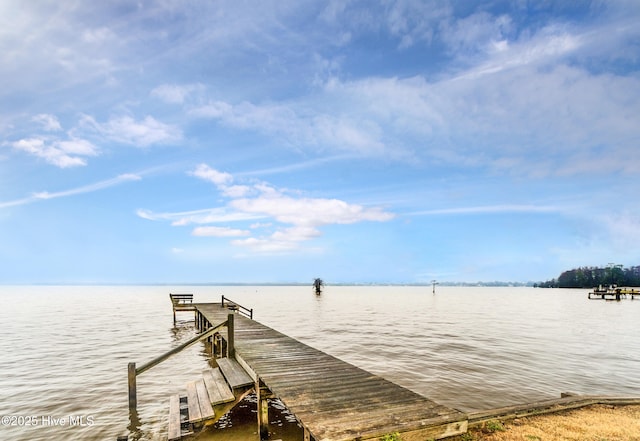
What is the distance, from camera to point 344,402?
6695 millimetres

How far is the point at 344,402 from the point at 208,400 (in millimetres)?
3975

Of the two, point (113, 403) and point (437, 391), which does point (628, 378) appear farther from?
point (113, 403)

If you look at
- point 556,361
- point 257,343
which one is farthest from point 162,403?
point 556,361

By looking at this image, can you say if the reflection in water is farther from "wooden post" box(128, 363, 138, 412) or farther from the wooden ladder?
the wooden ladder

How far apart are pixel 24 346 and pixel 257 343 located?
19400 millimetres

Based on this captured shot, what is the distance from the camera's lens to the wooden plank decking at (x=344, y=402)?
220 inches

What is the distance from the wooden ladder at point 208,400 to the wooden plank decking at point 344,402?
48cm

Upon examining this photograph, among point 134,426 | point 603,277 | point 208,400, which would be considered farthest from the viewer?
point 603,277

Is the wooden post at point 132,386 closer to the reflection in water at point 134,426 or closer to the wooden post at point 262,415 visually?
the reflection in water at point 134,426

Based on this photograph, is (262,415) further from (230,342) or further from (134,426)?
(134,426)

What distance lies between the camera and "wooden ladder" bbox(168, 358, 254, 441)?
8039 mm

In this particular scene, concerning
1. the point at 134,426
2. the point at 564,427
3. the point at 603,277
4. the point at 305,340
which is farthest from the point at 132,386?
the point at 603,277

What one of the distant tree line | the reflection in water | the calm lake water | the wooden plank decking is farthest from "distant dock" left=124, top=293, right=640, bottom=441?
the distant tree line

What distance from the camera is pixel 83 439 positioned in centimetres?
927
